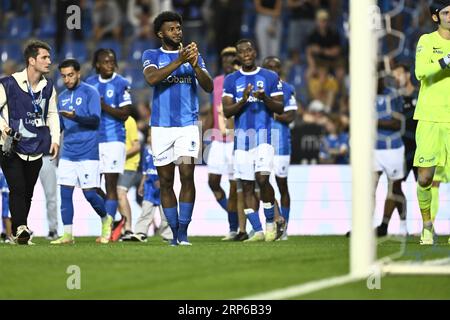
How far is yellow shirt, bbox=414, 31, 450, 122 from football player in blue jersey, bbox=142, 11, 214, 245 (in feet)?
6.73

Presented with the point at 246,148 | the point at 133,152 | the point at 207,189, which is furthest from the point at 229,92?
the point at 207,189

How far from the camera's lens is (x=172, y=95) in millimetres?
11617

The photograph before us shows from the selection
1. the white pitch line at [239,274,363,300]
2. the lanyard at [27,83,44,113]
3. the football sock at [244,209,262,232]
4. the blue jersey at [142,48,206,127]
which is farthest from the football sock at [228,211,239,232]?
the white pitch line at [239,274,363,300]

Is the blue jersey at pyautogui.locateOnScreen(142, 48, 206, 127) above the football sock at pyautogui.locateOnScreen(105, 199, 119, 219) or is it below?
above

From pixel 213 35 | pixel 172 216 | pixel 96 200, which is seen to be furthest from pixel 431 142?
pixel 213 35

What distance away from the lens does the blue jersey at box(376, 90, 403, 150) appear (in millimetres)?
14711

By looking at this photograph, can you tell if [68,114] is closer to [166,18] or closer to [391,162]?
[166,18]

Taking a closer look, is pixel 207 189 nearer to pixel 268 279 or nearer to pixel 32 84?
pixel 32 84

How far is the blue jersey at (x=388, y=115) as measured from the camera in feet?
48.3

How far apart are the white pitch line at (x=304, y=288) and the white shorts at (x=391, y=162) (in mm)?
7206

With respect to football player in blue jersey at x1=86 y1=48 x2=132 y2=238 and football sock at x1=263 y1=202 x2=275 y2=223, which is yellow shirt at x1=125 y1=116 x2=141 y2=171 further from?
football sock at x1=263 y1=202 x2=275 y2=223

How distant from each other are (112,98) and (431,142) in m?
4.13

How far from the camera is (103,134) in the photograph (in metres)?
14.5

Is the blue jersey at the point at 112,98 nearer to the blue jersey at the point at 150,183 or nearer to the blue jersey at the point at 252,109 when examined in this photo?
the blue jersey at the point at 150,183
